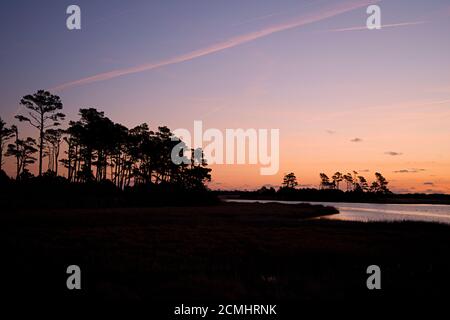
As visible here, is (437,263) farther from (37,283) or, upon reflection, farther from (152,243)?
(37,283)

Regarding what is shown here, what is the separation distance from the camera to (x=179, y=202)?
7156 centimetres

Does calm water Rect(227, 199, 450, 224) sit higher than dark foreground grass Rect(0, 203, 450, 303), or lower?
lower

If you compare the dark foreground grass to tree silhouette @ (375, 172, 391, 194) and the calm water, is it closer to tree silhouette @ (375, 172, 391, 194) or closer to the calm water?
the calm water

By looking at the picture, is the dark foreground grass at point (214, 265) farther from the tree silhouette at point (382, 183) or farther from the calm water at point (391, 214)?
the tree silhouette at point (382, 183)

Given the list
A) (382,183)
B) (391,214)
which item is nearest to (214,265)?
(391,214)

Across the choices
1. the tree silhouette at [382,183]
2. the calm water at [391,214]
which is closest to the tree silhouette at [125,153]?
the calm water at [391,214]

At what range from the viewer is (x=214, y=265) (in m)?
16.6

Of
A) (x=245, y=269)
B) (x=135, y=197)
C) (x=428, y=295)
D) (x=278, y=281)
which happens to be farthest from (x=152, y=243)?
(x=135, y=197)

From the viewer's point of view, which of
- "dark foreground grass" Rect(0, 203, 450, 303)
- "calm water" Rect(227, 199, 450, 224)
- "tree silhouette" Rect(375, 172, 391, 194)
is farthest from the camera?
"tree silhouette" Rect(375, 172, 391, 194)

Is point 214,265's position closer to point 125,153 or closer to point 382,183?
point 125,153

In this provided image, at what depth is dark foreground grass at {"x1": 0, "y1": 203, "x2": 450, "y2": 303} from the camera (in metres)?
12.1

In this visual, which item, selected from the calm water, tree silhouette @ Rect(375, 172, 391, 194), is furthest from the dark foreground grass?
tree silhouette @ Rect(375, 172, 391, 194)

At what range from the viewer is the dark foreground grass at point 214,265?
12070 millimetres
